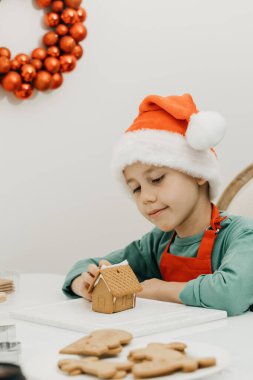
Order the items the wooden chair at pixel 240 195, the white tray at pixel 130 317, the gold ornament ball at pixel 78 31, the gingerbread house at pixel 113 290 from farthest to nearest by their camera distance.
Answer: the gold ornament ball at pixel 78 31 < the wooden chair at pixel 240 195 < the gingerbread house at pixel 113 290 < the white tray at pixel 130 317

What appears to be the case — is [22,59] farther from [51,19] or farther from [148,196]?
[148,196]

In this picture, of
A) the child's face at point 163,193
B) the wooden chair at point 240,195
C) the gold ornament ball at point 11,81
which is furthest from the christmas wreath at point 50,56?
the child's face at point 163,193

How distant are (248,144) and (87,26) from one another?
76 cm

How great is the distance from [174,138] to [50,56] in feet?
2.94

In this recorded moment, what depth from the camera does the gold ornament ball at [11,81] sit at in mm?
2074

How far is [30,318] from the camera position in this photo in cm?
114

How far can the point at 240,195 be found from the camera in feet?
6.07

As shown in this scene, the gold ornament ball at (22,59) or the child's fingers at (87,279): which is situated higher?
the gold ornament ball at (22,59)

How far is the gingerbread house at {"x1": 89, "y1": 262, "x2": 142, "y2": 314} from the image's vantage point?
1140 millimetres

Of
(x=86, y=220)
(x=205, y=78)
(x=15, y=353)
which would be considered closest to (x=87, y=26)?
(x=205, y=78)

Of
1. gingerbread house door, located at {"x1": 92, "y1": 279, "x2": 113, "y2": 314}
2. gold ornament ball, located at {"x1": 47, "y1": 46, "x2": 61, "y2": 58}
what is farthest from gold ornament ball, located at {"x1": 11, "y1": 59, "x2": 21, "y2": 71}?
gingerbread house door, located at {"x1": 92, "y1": 279, "x2": 113, "y2": 314}

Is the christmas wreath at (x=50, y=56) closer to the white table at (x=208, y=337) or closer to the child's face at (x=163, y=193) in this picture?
the child's face at (x=163, y=193)

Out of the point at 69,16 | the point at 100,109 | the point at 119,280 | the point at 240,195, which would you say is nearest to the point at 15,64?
the point at 69,16

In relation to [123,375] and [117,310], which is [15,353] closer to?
[123,375]
